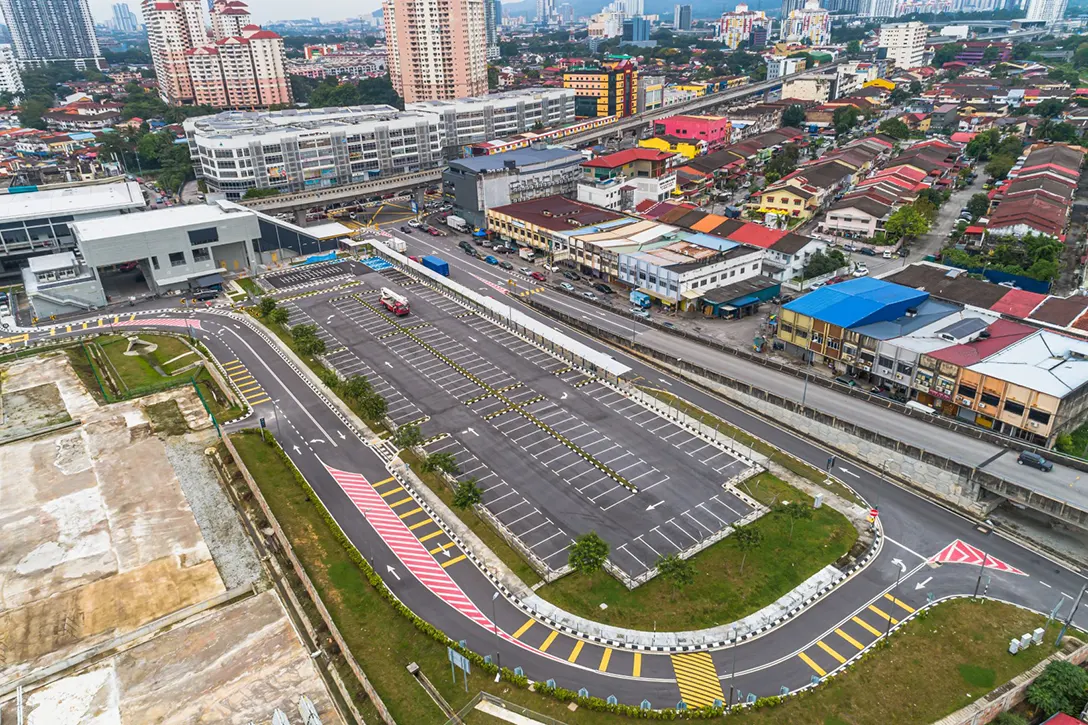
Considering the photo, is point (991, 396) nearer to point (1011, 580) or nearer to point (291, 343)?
point (1011, 580)

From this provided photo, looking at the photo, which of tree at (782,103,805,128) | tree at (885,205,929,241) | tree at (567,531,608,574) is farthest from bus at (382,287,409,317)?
tree at (782,103,805,128)

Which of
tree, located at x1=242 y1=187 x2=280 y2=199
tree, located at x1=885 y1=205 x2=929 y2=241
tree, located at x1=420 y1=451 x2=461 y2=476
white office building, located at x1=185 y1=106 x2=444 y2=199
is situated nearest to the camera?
tree, located at x1=420 y1=451 x2=461 y2=476

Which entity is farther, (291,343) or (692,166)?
(692,166)

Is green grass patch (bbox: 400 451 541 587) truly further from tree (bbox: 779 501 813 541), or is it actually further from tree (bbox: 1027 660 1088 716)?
tree (bbox: 1027 660 1088 716)

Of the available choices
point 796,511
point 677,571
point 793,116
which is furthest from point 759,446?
point 793,116

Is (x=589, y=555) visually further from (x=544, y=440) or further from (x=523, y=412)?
(x=523, y=412)

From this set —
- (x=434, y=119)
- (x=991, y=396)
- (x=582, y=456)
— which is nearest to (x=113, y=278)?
(x=434, y=119)
